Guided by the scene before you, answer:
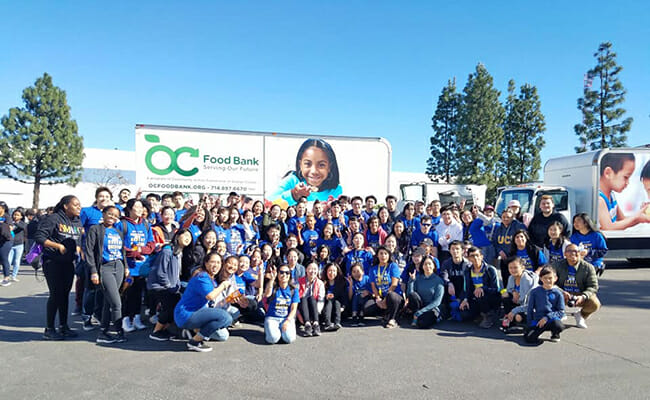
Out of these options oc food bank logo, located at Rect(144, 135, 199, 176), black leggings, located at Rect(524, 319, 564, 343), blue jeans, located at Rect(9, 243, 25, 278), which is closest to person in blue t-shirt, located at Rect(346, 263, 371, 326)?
black leggings, located at Rect(524, 319, 564, 343)

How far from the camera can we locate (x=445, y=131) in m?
35.2

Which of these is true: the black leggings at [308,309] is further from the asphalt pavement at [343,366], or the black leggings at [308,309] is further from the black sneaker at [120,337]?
the black sneaker at [120,337]

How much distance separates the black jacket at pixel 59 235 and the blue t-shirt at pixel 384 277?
13.4 ft

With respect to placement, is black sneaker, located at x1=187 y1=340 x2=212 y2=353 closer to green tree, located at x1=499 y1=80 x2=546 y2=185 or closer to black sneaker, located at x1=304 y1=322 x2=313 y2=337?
black sneaker, located at x1=304 y1=322 x2=313 y2=337

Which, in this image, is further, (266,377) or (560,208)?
(560,208)

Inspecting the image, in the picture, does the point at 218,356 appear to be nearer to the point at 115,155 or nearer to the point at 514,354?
the point at 514,354

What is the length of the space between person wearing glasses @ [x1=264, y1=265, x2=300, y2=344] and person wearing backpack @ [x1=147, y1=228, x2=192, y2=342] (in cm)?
125

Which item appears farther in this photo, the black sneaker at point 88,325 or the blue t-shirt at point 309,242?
the blue t-shirt at point 309,242

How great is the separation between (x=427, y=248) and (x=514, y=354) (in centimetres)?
226

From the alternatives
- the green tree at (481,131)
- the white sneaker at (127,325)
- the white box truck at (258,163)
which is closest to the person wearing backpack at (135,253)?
the white sneaker at (127,325)

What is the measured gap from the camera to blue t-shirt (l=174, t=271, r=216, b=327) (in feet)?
15.1

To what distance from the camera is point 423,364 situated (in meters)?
4.14

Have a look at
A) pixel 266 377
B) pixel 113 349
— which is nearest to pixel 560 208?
pixel 266 377

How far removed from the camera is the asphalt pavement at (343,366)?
11.3 ft
